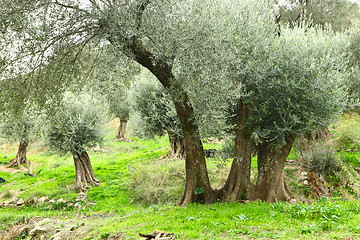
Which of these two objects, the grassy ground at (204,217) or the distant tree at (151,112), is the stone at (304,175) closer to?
the grassy ground at (204,217)

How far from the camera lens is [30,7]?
839 cm

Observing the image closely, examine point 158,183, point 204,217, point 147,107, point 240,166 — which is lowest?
point 204,217

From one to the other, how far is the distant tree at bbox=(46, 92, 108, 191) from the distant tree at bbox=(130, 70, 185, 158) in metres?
3.74

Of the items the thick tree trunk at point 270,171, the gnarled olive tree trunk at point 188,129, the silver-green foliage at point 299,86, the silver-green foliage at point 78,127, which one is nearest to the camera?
the silver-green foliage at point 299,86

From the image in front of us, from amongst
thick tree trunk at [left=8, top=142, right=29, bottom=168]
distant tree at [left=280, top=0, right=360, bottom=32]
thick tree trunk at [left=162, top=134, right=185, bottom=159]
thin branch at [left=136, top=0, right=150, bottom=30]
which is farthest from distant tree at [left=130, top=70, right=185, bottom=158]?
distant tree at [left=280, top=0, right=360, bottom=32]

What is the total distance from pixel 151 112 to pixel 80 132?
17.5 ft

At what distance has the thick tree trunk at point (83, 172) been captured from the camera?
53.4ft

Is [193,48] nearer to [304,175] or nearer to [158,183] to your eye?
[158,183]

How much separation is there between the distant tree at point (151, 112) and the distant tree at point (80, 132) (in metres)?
3.74

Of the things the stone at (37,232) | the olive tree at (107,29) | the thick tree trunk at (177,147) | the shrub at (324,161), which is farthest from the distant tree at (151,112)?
the stone at (37,232)

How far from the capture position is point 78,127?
1605 cm

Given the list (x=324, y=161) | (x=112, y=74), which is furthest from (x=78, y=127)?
(x=324, y=161)

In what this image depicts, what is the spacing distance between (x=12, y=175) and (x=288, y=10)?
27.0m

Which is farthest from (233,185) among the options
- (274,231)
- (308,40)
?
(308,40)
